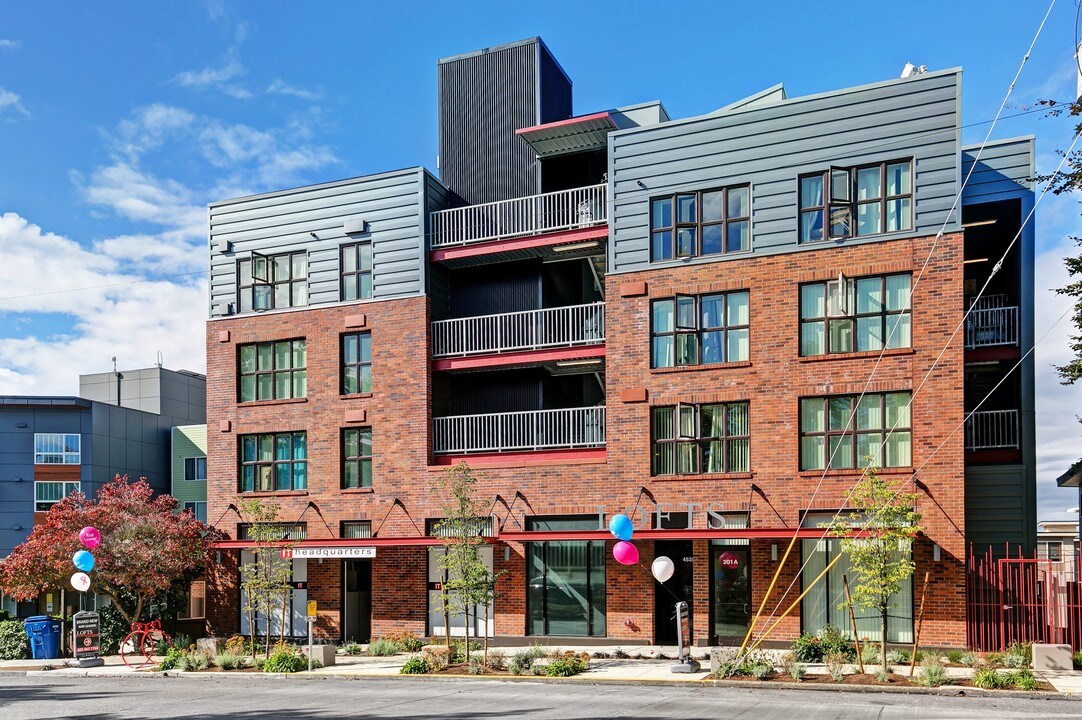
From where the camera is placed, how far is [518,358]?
29594mm

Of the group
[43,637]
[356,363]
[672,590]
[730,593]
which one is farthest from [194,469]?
[730,593]

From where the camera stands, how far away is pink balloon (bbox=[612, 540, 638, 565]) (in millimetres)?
24391

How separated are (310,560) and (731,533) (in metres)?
13.0

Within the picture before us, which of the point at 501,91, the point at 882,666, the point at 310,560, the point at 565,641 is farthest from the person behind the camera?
the point at 501,91

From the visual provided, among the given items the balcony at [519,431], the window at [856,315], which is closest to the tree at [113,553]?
the balcony at [519,431]

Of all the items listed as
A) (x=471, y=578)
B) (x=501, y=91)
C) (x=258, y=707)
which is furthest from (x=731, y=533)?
(x=501, y=91)

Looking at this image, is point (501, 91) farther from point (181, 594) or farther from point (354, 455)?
point (181, 594)

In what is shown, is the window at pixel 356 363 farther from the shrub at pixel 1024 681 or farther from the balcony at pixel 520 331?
the shrub at pixel 1024 681

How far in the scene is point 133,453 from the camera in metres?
52.5

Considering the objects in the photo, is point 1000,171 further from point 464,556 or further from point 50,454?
point 50,454

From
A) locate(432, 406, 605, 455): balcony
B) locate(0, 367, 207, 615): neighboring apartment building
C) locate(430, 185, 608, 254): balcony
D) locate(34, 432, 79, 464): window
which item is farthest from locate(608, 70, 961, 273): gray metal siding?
locate(34, 432, 79, 464): window

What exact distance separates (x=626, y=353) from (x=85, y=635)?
16738 millimetres

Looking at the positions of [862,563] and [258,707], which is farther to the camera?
[862,563]

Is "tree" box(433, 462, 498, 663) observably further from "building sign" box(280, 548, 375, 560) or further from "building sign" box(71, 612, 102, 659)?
"building sign" box(71, 612, 102, 659)
